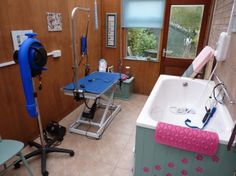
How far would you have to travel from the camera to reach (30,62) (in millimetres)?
1488

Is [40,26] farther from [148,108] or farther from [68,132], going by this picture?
[148,108]

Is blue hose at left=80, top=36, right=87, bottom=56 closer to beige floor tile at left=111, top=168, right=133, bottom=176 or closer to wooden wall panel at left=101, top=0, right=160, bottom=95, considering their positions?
wooden wall panel at left=101, top=0, right=160, bottom=95

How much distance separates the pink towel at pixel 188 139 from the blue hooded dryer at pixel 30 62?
112 cm

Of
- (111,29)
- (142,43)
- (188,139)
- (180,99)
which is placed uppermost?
(111,29)

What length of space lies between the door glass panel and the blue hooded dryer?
252 centimetres

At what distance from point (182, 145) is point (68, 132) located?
171cm

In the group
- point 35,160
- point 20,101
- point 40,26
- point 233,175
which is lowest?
point 35,160

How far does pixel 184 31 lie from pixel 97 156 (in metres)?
2.64

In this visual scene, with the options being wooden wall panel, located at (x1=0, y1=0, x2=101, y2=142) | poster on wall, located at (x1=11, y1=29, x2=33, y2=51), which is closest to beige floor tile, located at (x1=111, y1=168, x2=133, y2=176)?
wooden wall panel, located at (x1=0, y1=0, x2=101, y2=142)

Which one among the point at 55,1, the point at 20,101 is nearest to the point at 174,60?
the point at 55,1

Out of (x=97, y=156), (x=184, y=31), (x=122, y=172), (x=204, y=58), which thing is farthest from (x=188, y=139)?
(x=184, y=31)

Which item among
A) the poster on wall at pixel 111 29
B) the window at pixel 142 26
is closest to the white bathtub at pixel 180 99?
the window at pixel 142 26

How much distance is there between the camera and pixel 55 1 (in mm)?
2355

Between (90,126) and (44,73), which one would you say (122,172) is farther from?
(44,73)
